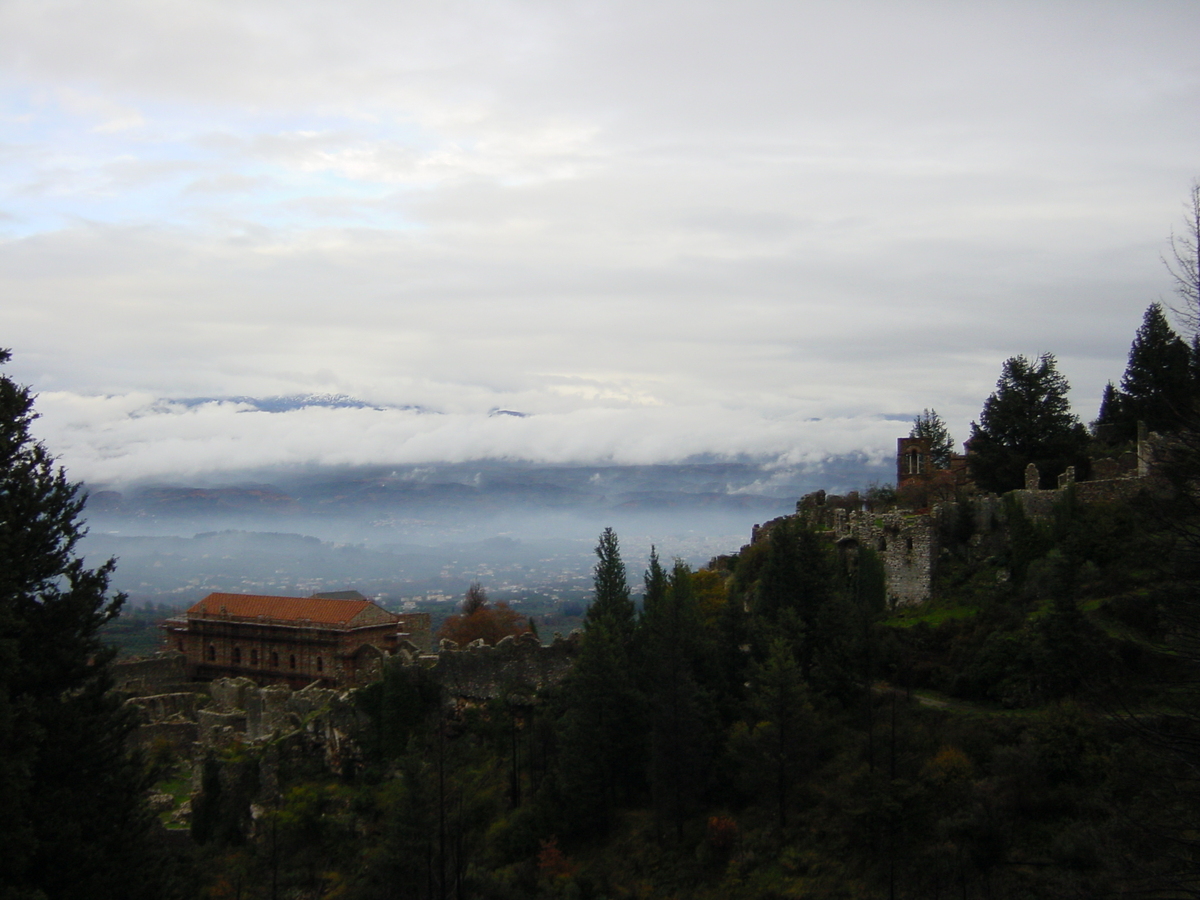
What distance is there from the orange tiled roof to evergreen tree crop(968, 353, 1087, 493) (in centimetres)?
3171

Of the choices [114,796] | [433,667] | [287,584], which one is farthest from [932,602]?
[287,584]

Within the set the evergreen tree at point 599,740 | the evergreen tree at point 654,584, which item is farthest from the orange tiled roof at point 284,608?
the evergreen tree at point 599,740

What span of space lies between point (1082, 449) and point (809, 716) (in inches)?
829

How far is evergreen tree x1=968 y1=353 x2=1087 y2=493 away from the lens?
37062 mm

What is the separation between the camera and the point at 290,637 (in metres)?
45.4

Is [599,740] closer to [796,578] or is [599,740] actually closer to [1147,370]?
[796,578]

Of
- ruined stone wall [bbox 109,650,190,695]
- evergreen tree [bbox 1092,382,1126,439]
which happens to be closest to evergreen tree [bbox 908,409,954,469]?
evergreen tree [bbox 1092,382,1126,439]

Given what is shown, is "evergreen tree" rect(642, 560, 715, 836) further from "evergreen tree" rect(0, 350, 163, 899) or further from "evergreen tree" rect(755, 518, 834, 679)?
"evergreen tree" rect(0, 350, 163, 899)

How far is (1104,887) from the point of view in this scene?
1302 cm

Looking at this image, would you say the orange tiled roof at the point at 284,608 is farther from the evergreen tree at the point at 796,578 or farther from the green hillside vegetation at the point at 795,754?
the evergreen tree at the point at 796,578

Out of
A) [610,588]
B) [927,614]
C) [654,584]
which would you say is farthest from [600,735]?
[927,614]

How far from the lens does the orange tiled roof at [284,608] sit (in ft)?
147

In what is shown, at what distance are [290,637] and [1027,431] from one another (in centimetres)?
3774

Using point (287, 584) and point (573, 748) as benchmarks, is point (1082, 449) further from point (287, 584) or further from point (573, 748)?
point (287, 584)
